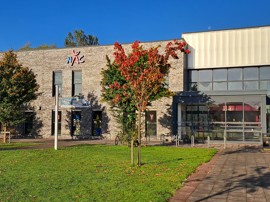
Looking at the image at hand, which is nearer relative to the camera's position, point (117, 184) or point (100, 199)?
point (100, 199)

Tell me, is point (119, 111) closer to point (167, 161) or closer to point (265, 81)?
point (167, 161)

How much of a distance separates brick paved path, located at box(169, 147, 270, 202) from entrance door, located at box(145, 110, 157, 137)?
14542mm

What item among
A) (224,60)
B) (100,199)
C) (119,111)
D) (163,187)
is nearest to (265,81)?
(224,60)

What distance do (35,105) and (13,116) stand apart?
282 inches

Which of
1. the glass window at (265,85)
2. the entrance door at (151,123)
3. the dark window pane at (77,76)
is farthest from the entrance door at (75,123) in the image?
the glass window at (265,85)

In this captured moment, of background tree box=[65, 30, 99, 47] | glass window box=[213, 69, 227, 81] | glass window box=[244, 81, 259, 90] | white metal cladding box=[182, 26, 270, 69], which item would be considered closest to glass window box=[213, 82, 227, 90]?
glass window box=[213, 69, 227, 81]

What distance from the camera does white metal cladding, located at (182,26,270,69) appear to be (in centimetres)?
2484

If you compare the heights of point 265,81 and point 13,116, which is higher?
point 265,81

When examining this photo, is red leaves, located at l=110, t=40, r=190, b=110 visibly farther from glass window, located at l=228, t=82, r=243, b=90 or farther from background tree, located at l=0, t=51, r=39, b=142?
glass window, located at l=228, t=82, r=243, b=90

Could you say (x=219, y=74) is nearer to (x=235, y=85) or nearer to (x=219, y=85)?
(x=219, y=85)

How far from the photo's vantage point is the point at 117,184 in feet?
26.8

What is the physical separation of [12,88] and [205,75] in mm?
14776

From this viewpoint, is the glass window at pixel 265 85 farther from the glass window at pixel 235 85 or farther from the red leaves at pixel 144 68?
the red leaves at pixel 144 68

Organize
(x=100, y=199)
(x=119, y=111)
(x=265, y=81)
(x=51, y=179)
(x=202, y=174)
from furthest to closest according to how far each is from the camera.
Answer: (x=265, y=81) → (x=119, y=111) → (x=202, y=174) → (x=51, y=179) → (x=100, y=199)
